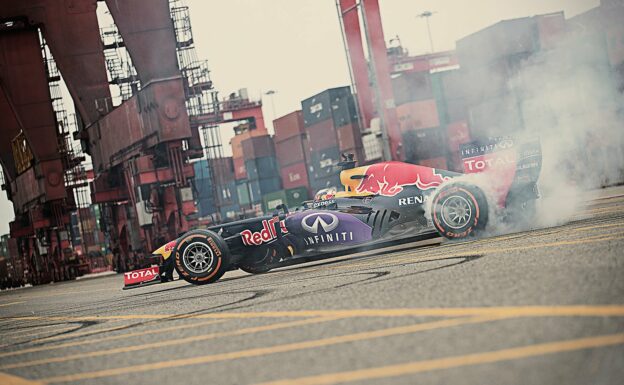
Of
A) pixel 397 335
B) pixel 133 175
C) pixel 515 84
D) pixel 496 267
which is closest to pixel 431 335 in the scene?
pixel 397 335

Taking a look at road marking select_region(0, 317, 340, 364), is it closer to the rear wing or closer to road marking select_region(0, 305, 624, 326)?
road marking select_region(0, 305, 624, 326)

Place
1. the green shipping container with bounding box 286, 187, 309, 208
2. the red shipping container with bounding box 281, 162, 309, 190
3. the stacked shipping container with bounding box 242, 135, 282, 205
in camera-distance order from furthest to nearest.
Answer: the stacked shipping container with bounding box 242, 135, 282, 205 < the red shipping container with bounding box 281, 162, 309, 190 < the green shipping container with bounding box 286, 187, 309, 208

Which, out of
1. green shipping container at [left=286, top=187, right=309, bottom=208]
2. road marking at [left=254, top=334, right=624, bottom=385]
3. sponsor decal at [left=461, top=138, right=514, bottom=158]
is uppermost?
green shipping container at [left=286, top=187, right=309, bottom=208]

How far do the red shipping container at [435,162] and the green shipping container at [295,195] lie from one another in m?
17.1

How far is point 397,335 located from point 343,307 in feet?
5.85

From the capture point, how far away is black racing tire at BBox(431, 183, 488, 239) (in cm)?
1250

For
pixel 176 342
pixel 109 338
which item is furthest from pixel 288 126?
pixel 176 342

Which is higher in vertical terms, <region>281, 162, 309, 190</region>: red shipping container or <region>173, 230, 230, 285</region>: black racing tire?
<region>281, 162, 309, 190</region>: red shipping container

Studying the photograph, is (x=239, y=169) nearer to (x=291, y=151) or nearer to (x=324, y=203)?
(x=291, y=151)

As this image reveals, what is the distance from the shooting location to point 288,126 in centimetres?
6625

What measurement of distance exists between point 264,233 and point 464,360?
10.2 m

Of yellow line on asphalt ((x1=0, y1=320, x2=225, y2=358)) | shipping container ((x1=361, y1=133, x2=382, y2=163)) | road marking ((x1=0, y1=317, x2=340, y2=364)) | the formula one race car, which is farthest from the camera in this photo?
shipping container ((x1=361, y1=133, x2=382, y2=163))

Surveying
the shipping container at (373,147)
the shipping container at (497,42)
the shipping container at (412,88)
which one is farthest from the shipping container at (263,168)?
the shipping container at (497,42)

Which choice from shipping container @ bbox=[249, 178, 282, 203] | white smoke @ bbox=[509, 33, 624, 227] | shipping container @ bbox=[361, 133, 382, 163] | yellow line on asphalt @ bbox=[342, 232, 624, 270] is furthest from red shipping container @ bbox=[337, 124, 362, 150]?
yellow line on asphalt @ bbox=[342, 232, 624, 270]
